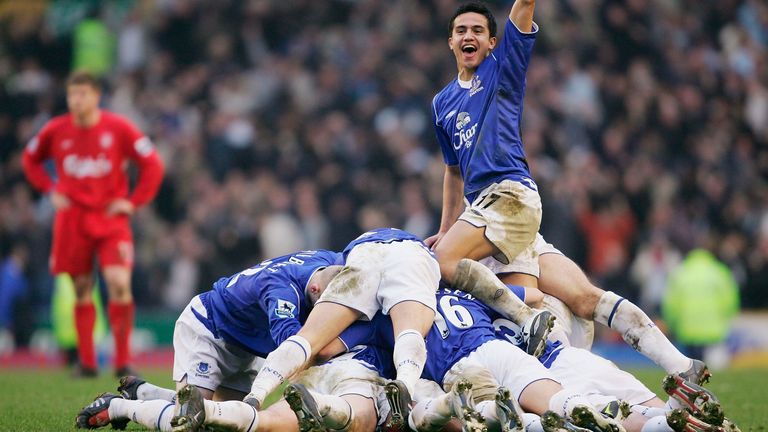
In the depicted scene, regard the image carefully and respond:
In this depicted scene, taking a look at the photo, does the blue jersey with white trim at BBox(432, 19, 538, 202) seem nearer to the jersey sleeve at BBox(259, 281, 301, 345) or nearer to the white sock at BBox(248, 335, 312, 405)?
the jersey sleeve at BBox(259, 281, 301, 345)

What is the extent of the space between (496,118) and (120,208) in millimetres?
4250

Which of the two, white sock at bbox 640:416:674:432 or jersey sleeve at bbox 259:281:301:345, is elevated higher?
jersey sleeve at bbox 259:281:301:345

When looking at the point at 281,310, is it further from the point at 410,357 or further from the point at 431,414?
the point at 431,414

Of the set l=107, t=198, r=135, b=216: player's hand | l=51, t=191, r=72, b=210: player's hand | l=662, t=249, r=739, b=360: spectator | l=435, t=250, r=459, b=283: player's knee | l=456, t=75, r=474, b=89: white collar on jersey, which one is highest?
l=456, t=75, r=474, b=89: white collar on jersey

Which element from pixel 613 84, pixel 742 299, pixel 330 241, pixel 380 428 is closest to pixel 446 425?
pixel 380 428

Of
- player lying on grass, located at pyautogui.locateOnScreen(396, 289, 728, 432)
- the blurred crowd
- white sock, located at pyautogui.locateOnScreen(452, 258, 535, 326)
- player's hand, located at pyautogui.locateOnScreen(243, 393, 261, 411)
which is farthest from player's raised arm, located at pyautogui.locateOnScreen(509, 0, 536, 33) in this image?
the blurred crowd

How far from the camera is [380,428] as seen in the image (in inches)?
214

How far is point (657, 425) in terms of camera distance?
5.15m

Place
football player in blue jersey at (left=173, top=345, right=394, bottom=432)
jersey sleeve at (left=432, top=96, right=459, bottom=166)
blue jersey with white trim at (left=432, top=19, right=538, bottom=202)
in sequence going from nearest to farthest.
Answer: football player in blue jersey at (left=173, top=345, right=394, bottom=432) → blue jersey with white trim at (left=432, top=19, right=538, bottom=202) → jersey sleeve at (left=432, top=96, right=459, bottom=166)

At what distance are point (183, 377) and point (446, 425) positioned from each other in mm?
1667

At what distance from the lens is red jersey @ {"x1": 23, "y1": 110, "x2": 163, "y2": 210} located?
10.0m

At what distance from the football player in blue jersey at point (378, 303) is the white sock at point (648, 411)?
3.45 feet

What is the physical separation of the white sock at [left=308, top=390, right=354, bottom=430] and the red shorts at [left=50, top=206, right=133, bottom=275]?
5.18 m

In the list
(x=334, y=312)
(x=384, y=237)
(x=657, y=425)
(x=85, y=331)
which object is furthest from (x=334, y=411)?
(x=85, y=331)
